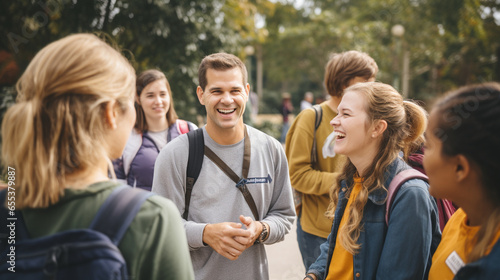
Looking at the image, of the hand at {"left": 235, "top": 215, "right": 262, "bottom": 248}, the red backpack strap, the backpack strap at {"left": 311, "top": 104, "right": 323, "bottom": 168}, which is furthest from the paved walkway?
the hand at {"left": 235, "top": 215, "right": 262, "bottom": 248}

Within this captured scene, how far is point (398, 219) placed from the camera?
70.0 inches

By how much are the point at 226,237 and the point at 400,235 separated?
0.87 m

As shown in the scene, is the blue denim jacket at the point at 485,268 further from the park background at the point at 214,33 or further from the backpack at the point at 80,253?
the backpack at the point at 80,253

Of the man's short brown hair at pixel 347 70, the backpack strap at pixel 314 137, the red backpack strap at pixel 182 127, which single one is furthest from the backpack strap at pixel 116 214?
the red backpack strap at pixel 182 127

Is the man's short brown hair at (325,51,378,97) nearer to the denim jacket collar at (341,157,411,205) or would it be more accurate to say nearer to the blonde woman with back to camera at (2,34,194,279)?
the denim jacket collar at (341,157,411,205)

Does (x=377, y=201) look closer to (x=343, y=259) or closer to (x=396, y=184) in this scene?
(x=396, y=184)

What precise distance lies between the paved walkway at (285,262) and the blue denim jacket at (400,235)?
280 centimetres

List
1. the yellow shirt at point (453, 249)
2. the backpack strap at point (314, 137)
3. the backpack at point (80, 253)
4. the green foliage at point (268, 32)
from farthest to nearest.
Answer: the green foliage at point (268, 32), the backpack strap at point (314, 137), the yellow shirt at point (453, 249), the backpack at point (80, 253)

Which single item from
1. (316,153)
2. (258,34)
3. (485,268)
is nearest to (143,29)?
(258,34)

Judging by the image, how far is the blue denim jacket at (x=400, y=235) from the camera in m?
1.73

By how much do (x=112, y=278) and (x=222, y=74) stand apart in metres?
1.64

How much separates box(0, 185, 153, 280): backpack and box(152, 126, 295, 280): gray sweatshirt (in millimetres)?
1036

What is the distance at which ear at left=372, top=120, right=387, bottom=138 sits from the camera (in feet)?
7.03

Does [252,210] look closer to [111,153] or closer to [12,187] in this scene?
[111,153]
